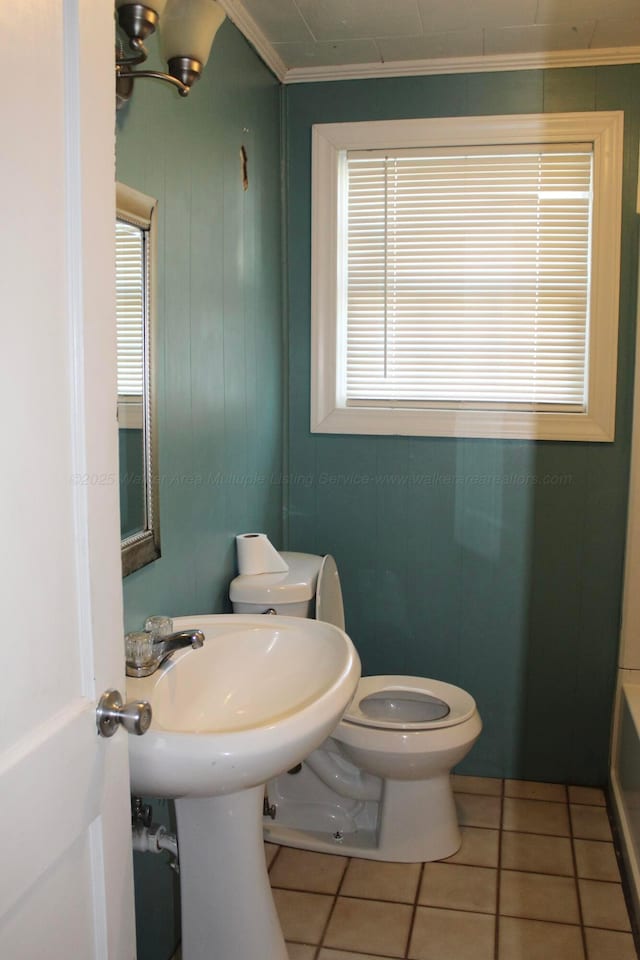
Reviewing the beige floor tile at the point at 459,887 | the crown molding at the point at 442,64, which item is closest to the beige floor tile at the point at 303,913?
the beige floor tile at the point at 459,887

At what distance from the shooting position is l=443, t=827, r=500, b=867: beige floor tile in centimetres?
250

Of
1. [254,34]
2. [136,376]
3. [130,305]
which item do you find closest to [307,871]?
[136,376]

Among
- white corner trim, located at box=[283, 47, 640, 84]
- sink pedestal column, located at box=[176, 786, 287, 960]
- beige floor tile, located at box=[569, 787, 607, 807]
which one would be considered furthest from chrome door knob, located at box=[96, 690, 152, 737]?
white corner trim, located at box=[283, 47, 640, 84]

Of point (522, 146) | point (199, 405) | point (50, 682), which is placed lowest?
point (50, 682)

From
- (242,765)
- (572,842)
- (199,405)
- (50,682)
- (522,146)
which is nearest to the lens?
(50,682)

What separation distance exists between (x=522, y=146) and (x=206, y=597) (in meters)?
1.75

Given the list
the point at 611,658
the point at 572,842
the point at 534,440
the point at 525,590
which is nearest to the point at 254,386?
the point at 534,440

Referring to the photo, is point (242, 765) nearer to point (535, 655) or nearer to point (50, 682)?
point (50, 682)

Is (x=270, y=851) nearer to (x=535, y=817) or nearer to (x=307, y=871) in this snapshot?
(x=307, y=871)

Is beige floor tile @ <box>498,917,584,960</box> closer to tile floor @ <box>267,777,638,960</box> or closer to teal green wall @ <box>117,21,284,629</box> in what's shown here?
tile floor @ <box>267,777,638,960</box>

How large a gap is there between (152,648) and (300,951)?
39.4 inches

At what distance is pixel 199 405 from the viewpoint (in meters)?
2.18

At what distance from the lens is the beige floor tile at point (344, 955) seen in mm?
2082

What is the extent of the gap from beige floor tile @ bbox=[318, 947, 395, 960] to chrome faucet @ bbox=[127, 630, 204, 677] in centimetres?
96
